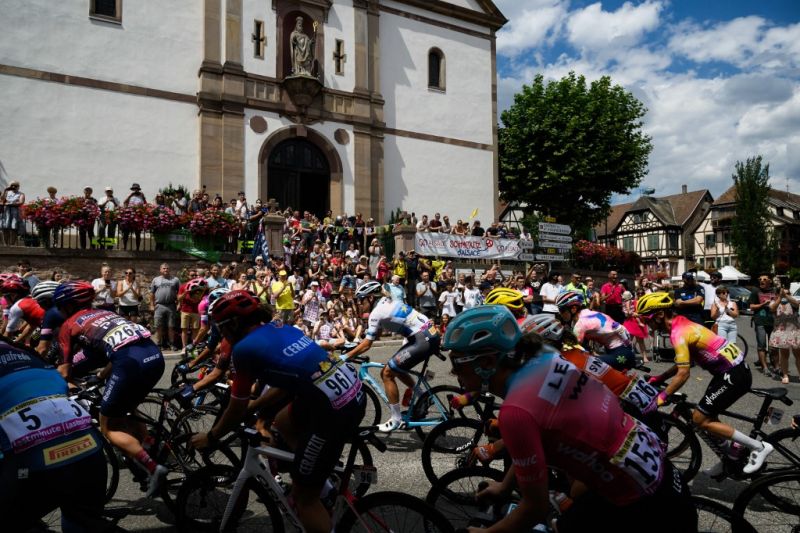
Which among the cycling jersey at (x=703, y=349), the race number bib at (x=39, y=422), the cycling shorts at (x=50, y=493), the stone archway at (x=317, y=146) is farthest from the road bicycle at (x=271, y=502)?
the stone archway at (x=317, y=146)

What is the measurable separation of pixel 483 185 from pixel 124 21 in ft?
56.7

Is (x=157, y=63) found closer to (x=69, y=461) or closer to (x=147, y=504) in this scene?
(x=147, y=504)

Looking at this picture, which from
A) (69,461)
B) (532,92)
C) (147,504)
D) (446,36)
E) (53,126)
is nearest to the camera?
(69,461)

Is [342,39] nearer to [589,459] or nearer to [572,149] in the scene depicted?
[572,149]

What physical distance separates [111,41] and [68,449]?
22.3 m

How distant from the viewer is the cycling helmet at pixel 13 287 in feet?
24.9

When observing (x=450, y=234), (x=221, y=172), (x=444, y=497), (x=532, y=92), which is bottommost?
(x=444, y=497)

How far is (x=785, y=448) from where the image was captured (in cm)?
502

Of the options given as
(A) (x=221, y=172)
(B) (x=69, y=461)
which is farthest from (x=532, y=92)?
(B) (x=69, y=461)

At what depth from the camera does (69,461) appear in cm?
324

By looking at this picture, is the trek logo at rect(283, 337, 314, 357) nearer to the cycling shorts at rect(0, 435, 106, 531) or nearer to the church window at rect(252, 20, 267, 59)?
the cycling shorts at rect(0, 435, 106, 531)

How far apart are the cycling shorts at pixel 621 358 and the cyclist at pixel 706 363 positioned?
0.68 m

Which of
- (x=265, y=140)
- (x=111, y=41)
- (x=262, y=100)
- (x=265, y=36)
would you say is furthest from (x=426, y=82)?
(x=111, y=41)

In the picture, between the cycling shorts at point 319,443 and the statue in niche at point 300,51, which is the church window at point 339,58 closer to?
the statue in niche at point 300,51
